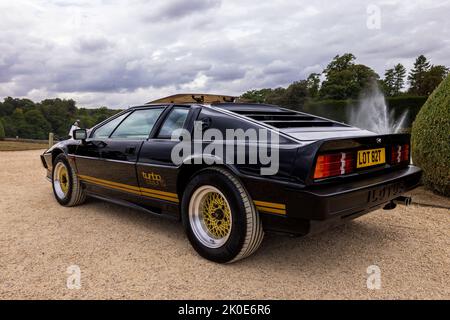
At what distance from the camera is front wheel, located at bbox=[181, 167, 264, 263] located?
8.49 ft

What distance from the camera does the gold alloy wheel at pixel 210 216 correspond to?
284 cm

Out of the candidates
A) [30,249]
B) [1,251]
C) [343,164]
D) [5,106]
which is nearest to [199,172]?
[343,164]

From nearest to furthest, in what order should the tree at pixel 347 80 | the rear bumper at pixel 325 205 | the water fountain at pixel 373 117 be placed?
the rear bumper at pixel 325 205 < the water fountain at pixel 373 117 < the tree at pixel 347 80

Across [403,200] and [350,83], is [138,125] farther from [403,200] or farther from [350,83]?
[350,83]

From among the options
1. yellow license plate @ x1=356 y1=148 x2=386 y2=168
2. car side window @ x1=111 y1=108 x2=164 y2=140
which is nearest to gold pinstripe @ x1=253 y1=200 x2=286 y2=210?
yellow license plate @ x1=356 y1=148 x2=386 y2=168

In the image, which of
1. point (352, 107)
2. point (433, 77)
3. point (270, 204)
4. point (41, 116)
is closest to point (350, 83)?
point (433, 77)

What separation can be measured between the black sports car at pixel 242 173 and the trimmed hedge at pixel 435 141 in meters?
1.66

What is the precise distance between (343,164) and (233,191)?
0.84 meters

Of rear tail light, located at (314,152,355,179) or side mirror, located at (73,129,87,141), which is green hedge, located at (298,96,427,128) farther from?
side mirror, located at (73,129,87,141)

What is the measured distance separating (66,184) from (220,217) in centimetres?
290

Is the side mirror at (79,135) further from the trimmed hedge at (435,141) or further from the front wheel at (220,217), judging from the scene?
the trimmed hedge at (435,141)

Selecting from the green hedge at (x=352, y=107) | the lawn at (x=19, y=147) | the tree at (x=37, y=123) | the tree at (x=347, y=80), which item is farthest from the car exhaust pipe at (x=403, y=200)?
the tree at (x=347, y=80)

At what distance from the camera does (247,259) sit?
9.48ft

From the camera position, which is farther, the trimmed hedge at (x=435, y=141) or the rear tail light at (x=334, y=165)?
the trimmed hedge at (x=435, y=141)
